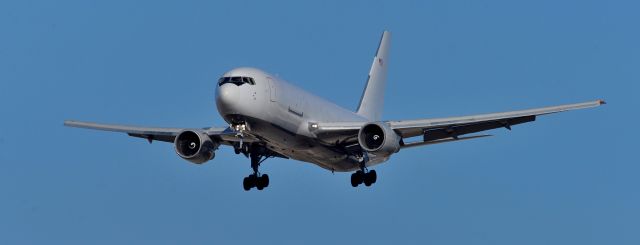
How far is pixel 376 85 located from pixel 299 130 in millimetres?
16931

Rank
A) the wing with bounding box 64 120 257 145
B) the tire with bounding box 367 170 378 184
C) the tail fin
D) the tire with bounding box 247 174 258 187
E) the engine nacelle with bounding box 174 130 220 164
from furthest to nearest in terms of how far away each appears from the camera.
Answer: the tail fin, the tire with bounding box 247 174 258 187, the tire with bounding box 367 170 378 184, the wing with bounding box 64 120 257 145, the engine nacelle with bounding box 174 130 220 164

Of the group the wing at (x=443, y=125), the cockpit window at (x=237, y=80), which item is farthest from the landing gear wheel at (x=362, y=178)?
the cockpit window at (x=237, y=80)

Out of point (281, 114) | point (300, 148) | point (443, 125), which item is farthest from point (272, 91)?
point (443, 125)

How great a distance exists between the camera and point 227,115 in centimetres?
4978

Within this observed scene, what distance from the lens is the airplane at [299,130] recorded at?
164 feet

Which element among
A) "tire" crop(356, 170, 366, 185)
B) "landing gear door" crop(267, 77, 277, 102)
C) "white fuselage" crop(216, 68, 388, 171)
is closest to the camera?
"white fuselage" crop(216, 68, 388, 171)

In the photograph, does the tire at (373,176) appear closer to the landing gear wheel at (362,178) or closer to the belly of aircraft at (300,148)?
the landing gear wheel at (362,178)

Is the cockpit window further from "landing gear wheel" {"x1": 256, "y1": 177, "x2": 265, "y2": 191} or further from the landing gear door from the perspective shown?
"landing gear wheel" {"x1": 256, "y1": 177, "x2": 265, "y2": 191}

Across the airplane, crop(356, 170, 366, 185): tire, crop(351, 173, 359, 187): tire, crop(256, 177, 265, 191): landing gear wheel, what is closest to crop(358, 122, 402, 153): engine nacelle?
the airplane

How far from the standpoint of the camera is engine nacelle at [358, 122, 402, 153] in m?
51.9

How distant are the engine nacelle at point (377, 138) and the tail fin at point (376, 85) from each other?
11796 mm

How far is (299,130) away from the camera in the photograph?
171 ft

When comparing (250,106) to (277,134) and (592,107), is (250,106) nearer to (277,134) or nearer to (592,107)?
(277,134)

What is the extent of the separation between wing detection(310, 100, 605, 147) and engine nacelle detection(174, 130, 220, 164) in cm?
484
